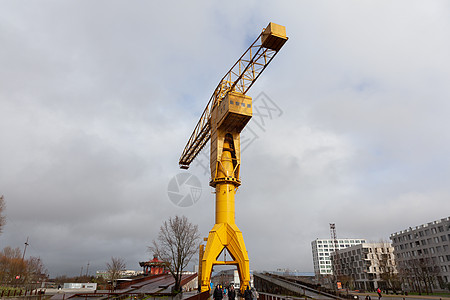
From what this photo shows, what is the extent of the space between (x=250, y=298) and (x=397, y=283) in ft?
192

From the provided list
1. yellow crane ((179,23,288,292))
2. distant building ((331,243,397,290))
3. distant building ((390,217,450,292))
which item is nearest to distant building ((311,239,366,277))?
distant building ((331,243,397,290))

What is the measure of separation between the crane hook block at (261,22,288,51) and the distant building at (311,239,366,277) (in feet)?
481

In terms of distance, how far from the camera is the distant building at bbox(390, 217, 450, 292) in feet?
178

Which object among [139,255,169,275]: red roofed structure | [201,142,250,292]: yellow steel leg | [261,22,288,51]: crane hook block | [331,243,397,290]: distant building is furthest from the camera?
[331,243,397,290]: distant building

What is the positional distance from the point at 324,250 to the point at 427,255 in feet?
320

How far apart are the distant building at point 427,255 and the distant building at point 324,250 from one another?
8389 centimetres

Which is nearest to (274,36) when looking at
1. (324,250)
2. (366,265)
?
(366,265)

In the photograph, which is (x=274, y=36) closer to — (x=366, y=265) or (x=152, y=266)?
(x=152, y=266)

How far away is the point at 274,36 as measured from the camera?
2080 centimetres

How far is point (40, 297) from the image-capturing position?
80.3 feet

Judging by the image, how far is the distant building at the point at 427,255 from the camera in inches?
2132

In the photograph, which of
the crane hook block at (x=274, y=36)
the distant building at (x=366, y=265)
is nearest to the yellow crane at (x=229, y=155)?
the crane hook block at (x=274, y=36)

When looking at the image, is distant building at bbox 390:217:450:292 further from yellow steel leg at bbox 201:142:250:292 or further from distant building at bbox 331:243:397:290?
yellow steel leg at bbox 201:142:250:292

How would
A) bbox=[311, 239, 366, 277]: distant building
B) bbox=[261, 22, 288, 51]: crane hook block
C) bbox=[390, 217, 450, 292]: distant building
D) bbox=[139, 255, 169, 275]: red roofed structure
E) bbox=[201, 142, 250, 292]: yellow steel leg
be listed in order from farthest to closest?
bbox=[311, 239, 366, 277]: distant building → bbox=[139, 255, 169, 275]: red roofed structure → bbox=[390, 217, 450, 292]: distant building → bbox=[201, 142, 250, 292]: yellow steel leg → bbox=[261, 22, 288, 51]: crane hook block
